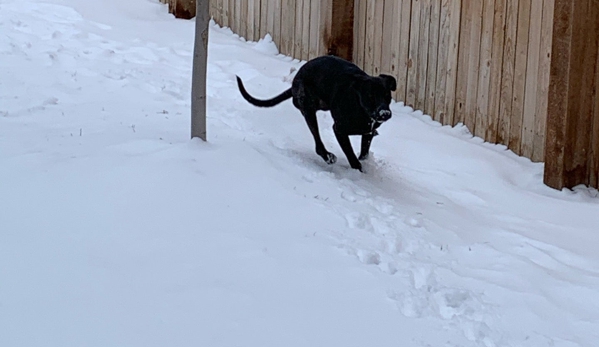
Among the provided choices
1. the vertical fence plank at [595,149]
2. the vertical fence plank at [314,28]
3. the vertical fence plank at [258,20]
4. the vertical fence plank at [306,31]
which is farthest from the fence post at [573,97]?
the vertical fence plank at [258,20]

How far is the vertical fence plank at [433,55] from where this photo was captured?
779 centimetres

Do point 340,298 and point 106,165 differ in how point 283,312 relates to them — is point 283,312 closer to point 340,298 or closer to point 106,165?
point 340,298

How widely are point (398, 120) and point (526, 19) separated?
1.54m

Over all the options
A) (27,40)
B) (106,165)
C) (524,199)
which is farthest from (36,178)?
(27,40)

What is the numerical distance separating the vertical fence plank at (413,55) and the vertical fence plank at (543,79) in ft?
5.18

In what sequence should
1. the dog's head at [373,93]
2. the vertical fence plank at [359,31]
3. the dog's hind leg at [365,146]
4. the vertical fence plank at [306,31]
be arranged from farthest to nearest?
the vertical fence plank at [306,31], the vertical fence plank at [359,31], the dog's hind leg at [365,146], the dog's head at [373,93]

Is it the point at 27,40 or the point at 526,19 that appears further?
the point at 27,40

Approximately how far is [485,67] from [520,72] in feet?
1.38

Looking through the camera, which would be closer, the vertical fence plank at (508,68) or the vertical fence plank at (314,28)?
the vertical fence plank at (508,68)

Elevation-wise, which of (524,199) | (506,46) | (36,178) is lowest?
(524,199)

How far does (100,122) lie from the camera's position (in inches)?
240

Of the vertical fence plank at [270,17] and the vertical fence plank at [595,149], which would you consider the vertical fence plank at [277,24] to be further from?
the vertical fence plank at [595,149]

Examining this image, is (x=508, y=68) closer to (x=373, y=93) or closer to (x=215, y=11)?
(x=373, y=93)

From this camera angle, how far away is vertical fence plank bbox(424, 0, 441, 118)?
7.79 m
